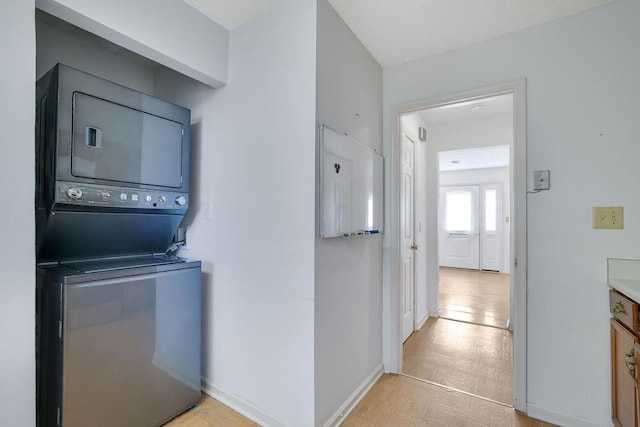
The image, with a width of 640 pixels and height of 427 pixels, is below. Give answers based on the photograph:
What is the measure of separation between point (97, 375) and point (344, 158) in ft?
5.66

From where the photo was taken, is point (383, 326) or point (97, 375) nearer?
point (97, 375)

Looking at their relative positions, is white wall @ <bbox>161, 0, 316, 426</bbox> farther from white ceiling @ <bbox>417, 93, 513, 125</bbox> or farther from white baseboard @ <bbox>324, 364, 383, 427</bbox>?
white ceiling @ <bbox>417, 93, 513, 125</bbox>

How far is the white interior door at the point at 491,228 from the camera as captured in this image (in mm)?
6492

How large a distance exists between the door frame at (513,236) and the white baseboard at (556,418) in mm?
46

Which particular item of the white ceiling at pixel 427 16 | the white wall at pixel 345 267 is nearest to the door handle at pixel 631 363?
the white wall at pixel 345 267

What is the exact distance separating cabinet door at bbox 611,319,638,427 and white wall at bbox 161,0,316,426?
150cm

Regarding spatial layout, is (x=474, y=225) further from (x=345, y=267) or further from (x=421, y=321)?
(x=345, y=267)

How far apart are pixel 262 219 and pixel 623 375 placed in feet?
6.73

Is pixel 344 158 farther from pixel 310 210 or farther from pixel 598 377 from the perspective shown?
pixel 598 377

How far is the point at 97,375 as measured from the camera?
4.61ft

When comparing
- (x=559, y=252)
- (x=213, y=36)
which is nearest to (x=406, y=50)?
(x=213, y=36)

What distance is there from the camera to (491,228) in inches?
261

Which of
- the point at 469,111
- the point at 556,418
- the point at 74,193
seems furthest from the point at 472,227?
the point at 74,193

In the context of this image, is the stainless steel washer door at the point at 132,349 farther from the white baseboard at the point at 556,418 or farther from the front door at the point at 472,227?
the front door at the point at 472,227
